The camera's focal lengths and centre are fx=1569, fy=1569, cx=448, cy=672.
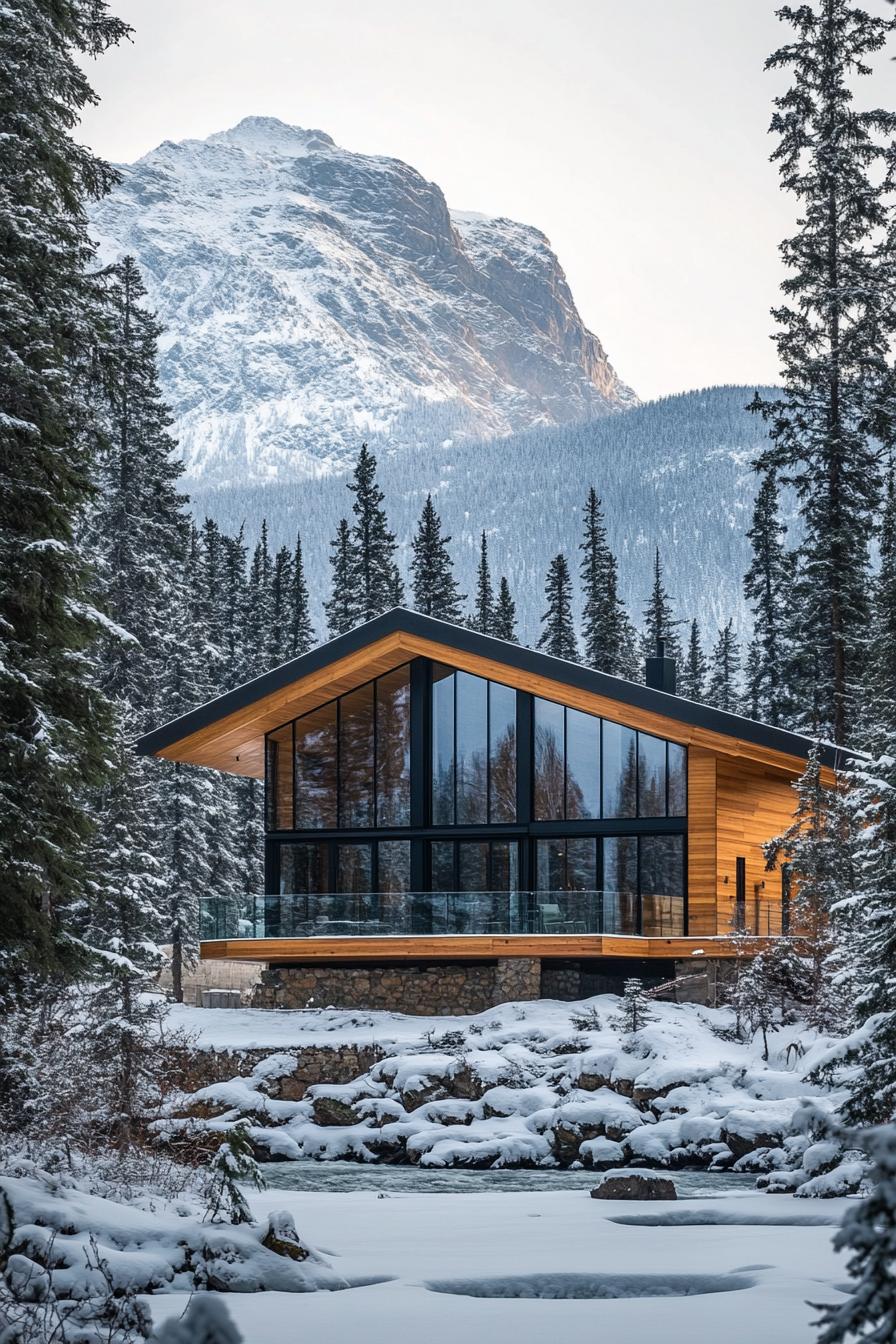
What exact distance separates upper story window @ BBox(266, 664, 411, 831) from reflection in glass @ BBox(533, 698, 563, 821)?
2.60 meters

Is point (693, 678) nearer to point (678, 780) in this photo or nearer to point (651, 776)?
point (651, 776)

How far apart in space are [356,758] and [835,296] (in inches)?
530

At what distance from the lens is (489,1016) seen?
2530cm

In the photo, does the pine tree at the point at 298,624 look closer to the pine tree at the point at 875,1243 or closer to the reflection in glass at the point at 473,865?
the reflection in glass at the point at 473,865

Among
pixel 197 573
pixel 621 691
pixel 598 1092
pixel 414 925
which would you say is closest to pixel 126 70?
pixel 621 691

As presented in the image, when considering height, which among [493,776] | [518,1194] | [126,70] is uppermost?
[126,70]

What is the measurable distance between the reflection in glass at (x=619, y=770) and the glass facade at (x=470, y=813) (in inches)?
0.9

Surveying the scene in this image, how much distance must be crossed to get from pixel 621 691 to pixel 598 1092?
7.75 metres

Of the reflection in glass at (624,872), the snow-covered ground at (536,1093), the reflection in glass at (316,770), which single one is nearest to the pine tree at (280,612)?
the reflection in glass at (316,770)

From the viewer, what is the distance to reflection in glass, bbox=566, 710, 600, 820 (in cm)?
2788

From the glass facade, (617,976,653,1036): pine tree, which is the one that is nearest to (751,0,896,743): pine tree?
the glass facade

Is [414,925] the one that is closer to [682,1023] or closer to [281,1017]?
[281,1017]

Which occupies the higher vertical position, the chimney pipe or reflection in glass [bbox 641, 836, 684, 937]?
the chimney pipe

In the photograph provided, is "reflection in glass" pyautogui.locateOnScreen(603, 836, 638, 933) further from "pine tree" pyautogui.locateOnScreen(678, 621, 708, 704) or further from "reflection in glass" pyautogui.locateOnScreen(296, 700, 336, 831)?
"pine tree" pyautogui.locateOnScreen(678, 621, 708, 704)
